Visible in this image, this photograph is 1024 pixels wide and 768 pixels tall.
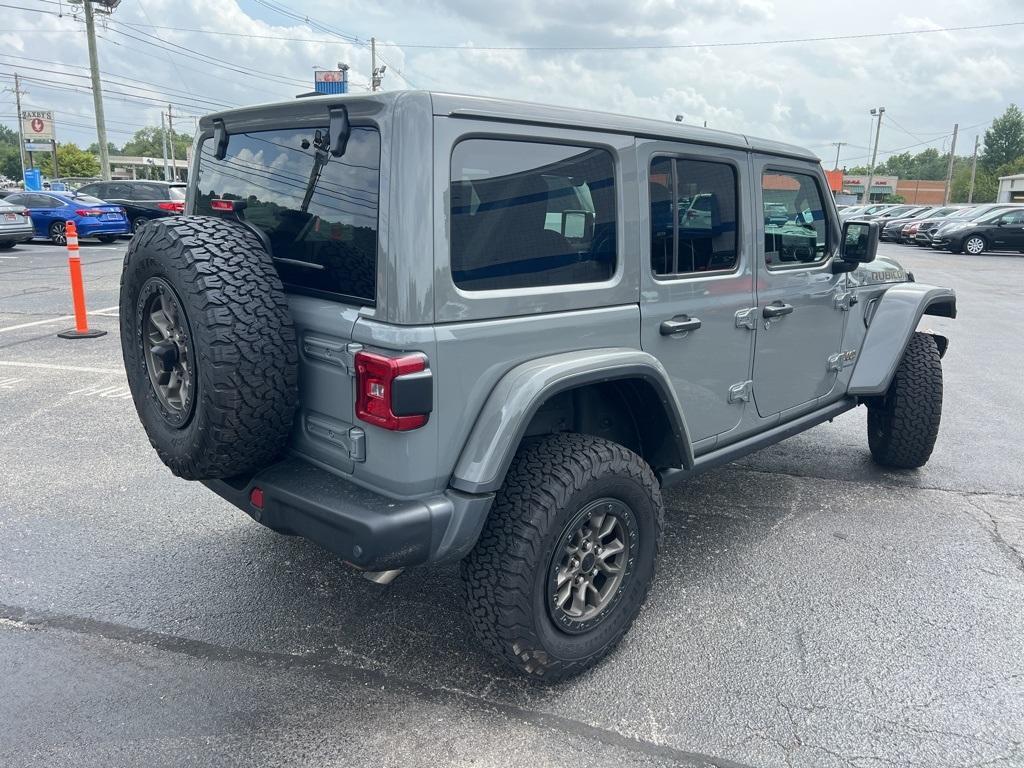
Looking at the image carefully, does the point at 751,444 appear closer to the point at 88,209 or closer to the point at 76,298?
the point at 76,298

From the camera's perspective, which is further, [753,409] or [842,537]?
[842,537]

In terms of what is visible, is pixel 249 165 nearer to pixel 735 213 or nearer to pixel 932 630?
pixel 735 213

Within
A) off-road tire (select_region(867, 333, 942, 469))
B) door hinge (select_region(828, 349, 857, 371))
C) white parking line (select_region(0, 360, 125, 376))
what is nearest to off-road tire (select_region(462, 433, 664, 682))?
door hinge (select_region(828, 349, 857, 371))

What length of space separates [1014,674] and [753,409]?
145cm

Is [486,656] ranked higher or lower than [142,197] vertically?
lower

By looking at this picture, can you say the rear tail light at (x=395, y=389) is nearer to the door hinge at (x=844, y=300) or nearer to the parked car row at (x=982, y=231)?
the door hinge at (x=844, y=300)

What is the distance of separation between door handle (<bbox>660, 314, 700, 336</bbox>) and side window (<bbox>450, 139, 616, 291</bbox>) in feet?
1.16

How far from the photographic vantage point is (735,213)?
3447mm

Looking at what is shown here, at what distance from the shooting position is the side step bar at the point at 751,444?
3352 millimetres

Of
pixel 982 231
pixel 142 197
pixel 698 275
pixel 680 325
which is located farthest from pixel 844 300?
pixel 982 231

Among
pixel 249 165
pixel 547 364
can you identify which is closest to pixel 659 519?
pixel 547 364

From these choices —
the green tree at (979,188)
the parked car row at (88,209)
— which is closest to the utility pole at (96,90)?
the parked car row at (88,209)

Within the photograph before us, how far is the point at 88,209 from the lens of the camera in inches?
732

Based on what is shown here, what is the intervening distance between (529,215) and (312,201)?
736mm
